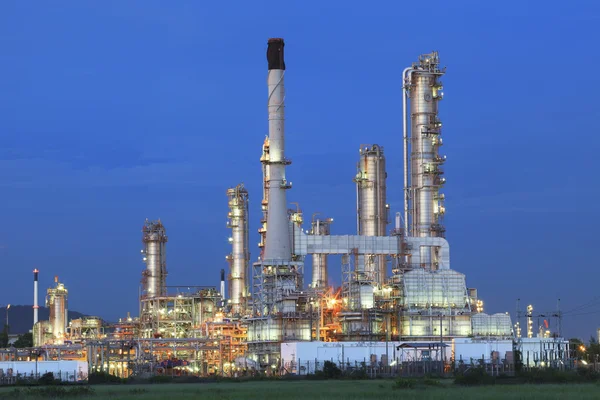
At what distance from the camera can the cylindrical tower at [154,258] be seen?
14988cm

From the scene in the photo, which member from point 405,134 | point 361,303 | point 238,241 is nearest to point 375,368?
point 361,303

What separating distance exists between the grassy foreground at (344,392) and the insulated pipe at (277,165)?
34.7m

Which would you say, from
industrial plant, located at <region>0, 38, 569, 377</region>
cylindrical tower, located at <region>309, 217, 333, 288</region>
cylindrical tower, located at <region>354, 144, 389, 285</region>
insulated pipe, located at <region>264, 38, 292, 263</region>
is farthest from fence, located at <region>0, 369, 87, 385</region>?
cylindrical tower, located at <region>309, 217, 333, 288</region>

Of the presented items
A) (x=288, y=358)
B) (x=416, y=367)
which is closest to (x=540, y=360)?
(x=416, y=367)

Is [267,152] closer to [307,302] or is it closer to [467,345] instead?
[307,302]

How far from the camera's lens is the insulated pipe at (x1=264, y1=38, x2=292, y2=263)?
399 feet

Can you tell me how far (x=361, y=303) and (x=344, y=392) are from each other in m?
44.3

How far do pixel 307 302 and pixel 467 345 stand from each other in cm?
1705

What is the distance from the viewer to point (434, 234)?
130 metres

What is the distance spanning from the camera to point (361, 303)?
120562 mm

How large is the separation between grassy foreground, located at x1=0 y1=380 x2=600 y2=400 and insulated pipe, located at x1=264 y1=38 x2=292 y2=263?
34.7 m

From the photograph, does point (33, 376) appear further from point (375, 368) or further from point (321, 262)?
point (321, 262)

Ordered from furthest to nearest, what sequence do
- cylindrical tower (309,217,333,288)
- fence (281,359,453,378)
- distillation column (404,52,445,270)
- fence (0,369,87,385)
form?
1. cylindrical tower (309,217,333,288)
2. distillation column (404,52,445,270)
3. fence (281,359,453,378)
4. fence (0,369,87,385)

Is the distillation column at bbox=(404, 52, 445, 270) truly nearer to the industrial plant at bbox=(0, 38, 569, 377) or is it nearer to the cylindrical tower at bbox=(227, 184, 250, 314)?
the industrial plant at bbox=(0, 38, 569, 377)
